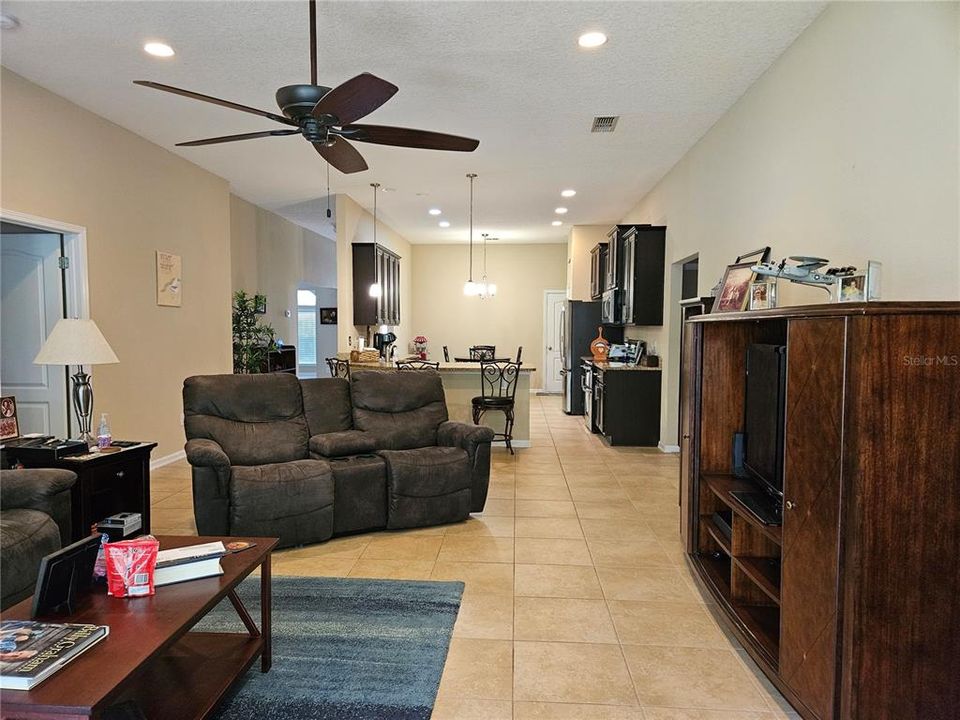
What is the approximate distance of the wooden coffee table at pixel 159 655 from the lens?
4.27 ft

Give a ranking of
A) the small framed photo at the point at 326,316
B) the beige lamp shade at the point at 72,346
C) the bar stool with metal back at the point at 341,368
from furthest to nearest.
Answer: the small framed photo at the point at 326,316 → the bar stool with metal back at the point at 341,368 → the beige lamp shade at the point at 72,346

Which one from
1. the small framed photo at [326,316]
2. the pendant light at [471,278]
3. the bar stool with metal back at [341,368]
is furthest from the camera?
the small framed photo at [326,316]

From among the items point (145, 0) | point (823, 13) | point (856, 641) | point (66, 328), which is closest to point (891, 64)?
point (823, 13)

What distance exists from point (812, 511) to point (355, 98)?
7.76 feet

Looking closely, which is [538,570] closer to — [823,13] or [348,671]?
[348,671]

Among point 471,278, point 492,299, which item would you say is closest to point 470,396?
point 471,278

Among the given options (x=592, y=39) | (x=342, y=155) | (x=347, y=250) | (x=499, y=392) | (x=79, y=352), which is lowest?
(x=499, y=392)

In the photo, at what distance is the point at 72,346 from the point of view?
3.18 metres

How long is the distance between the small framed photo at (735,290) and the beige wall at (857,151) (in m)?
0.24

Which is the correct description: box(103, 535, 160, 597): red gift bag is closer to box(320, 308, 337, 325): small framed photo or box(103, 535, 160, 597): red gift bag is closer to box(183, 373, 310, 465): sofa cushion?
box(183, 373, 310, 465): sofa cushion

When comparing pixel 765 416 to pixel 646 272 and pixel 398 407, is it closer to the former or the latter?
pixel 398 407

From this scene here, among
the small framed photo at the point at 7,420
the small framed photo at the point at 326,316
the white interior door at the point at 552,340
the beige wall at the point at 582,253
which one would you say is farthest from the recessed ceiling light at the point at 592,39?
the small framed photo at the point at 326,316

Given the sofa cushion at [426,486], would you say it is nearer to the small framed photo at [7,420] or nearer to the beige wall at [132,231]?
the small framed photo at [7,420]

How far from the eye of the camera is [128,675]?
1.37 metres
